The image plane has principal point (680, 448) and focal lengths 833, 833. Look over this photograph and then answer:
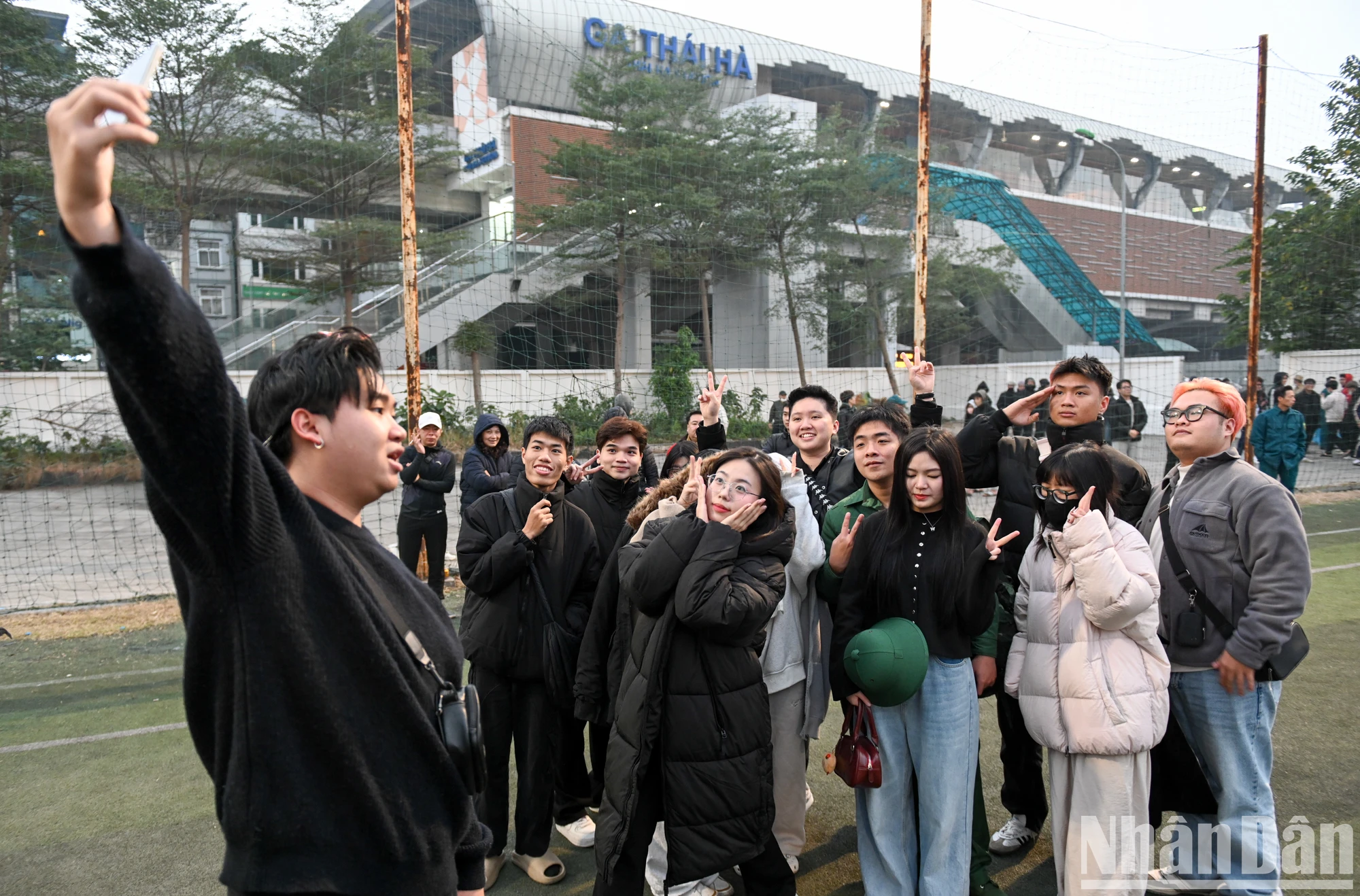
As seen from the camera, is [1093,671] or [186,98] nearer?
[1093,671]

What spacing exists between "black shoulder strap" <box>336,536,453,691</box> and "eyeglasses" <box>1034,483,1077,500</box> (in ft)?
6.67

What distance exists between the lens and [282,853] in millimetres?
1149

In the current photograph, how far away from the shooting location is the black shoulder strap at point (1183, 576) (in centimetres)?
265

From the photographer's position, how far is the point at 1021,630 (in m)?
2.74

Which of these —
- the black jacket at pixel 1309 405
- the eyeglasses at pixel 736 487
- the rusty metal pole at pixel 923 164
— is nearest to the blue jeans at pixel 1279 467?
the black jacket at pixel 1309 405

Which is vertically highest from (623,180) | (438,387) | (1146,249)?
(1146,249)

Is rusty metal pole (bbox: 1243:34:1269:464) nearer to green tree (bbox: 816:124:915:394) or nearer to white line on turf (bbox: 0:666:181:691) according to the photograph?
green tree (bbox: 816:124:915:394)

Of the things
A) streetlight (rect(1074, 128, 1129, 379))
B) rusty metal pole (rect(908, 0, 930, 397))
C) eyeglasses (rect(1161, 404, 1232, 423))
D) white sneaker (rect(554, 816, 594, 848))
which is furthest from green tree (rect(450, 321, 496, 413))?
streetlight (rect(1074, 128, 1129, 379))

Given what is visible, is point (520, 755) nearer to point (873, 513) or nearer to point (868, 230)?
point (873, 513)

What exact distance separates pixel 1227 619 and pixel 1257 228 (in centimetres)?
851

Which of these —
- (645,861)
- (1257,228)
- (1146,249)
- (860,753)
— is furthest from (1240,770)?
(1146,249)

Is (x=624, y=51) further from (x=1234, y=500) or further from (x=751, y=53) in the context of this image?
(x=1234, y=500)

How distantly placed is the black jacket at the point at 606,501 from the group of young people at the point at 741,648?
0.05 feet

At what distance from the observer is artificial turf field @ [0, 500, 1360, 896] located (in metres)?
2.87
